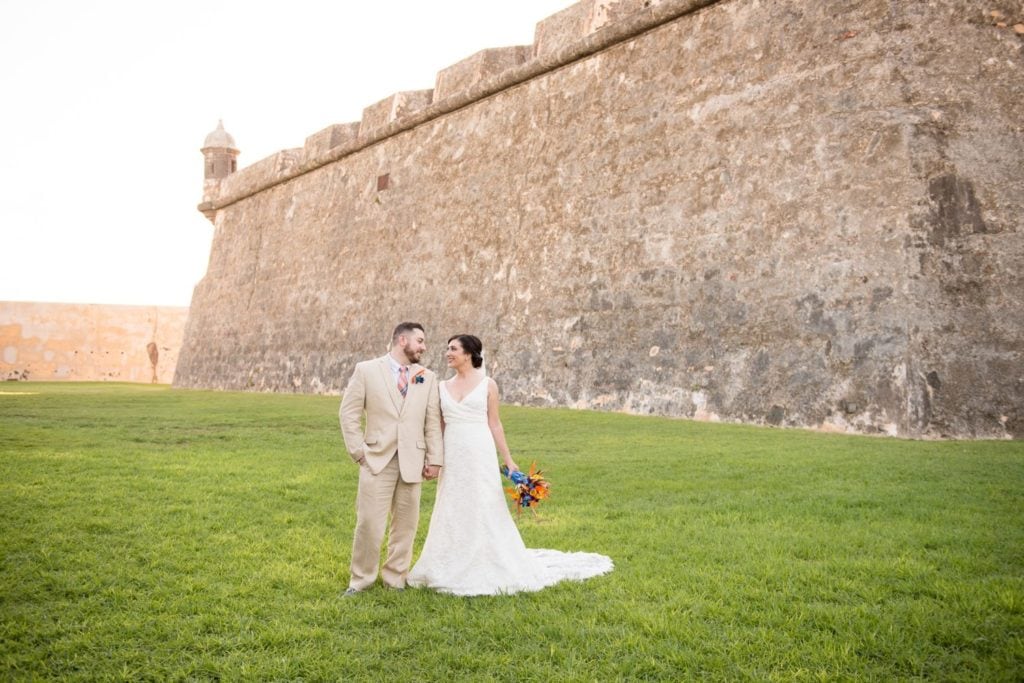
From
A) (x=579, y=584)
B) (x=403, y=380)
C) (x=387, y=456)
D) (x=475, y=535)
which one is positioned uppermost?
(x=403, y=380)

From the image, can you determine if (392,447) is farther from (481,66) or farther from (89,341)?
(89,341)

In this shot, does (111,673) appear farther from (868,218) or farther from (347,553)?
(868,218)

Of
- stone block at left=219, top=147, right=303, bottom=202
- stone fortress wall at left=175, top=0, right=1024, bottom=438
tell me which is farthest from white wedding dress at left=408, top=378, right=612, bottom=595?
stone block at left=219, top=147, right=303, bottom=202

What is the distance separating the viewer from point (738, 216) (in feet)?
35.3

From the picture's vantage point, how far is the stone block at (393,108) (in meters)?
18.7

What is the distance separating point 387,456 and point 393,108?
16.3 m

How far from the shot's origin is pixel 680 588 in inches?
153

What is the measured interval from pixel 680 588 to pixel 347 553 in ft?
6.25

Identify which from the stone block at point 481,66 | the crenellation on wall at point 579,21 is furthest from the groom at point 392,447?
the stone block at point 481,66

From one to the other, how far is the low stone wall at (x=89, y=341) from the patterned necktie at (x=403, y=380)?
102ft

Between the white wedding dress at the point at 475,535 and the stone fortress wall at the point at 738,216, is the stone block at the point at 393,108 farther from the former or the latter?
the white wedding dress at the point at 475,535

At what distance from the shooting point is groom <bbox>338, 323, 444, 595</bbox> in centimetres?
408

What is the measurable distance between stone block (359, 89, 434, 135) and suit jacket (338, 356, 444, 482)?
48.0 ft

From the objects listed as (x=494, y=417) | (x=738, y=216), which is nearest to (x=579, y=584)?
(x=494, y=417)
